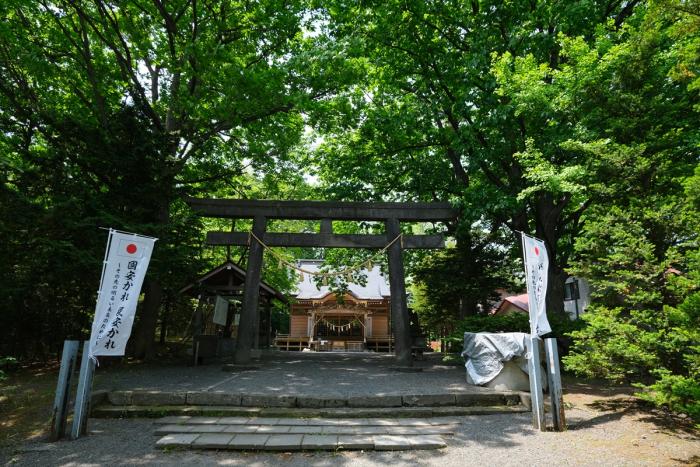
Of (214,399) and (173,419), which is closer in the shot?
(173,419)

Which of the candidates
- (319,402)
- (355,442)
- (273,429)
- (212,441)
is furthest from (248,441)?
(319,402)

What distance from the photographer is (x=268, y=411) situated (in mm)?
5910

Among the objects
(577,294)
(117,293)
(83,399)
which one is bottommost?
(83,399)

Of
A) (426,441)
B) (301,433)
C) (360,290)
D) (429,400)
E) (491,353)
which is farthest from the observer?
(360,290)

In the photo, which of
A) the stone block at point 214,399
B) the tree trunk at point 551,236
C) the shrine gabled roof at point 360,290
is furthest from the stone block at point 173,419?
the shrine gabled roof at point 360,290

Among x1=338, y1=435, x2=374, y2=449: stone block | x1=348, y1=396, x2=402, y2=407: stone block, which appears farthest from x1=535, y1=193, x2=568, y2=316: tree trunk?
x1=338, y1=435, x2=374, y2=449: stone block

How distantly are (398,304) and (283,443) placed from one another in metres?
5.73

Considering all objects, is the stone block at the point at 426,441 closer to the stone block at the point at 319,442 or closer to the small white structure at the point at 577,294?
the stone block at the point at 319,442

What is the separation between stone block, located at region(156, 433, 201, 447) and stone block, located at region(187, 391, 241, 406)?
1141 mm

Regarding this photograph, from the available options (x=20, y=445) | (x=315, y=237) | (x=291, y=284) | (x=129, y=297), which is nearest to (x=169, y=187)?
(x=315, y=237)

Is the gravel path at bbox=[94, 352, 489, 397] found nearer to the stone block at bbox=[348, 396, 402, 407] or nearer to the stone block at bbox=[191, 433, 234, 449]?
the stone block at bbox=[348, 396, 402, 407]

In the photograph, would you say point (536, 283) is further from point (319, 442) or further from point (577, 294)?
point (577, 294)

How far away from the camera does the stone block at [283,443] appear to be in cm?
462

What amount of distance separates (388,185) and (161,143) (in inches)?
285
